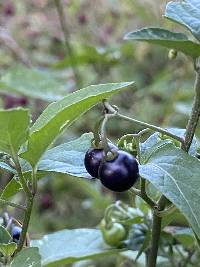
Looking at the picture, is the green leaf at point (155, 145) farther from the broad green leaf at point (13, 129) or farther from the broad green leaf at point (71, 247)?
the broad green leaf at point (71, 247)

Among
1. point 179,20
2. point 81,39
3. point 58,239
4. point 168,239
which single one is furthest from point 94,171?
point 81,39

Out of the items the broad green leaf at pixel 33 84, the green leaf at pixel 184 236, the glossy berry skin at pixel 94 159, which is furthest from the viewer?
the broad green leaf at pixel 33 84

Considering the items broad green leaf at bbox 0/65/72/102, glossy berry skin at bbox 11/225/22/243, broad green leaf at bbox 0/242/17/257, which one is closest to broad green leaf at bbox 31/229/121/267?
glossy berry skin at bbox 11/225/22/243

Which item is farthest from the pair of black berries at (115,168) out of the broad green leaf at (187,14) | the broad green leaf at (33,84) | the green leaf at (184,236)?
the broad green leaf at (33,84)

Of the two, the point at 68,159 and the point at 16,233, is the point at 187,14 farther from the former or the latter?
the point at 16,233

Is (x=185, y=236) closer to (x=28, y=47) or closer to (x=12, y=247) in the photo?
(x=12, y=247)

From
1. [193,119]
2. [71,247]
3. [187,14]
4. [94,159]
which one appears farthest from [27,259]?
[71,247]

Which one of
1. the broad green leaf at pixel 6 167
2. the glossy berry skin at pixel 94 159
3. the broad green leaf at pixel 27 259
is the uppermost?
the glossy berry skin at pixel 94 159
